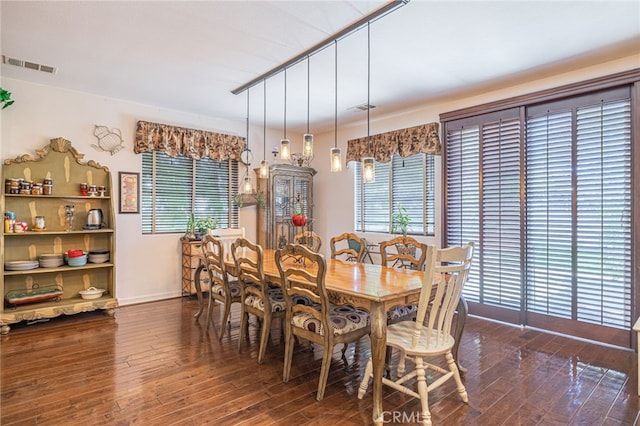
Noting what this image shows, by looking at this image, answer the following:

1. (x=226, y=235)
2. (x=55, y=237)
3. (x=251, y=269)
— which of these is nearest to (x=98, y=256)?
(x=55, y=237)

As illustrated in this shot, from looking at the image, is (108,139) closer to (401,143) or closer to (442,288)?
(401,143)

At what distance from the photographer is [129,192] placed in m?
4.80

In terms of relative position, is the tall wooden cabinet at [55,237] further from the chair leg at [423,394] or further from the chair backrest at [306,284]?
the chair leg at [423,394]

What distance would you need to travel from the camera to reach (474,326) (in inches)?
158

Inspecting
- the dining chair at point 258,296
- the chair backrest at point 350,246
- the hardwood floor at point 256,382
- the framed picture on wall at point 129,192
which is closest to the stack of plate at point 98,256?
the framed picture on wall at point 129,192

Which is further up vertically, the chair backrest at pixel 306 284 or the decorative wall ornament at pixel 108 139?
the decorative wall ornament at pixel 108 139


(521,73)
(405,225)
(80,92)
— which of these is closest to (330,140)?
(405,225)

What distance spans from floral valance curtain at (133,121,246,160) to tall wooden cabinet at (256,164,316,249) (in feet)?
2.27

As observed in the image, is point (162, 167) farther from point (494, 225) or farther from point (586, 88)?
point (586, 88)

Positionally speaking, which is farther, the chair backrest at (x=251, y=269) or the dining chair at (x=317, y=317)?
the chair backrest at (x=251, y=269)

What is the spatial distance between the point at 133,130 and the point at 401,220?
391 cm

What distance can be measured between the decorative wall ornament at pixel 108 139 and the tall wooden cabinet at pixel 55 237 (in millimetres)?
282

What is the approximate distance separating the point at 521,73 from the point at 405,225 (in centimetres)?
234

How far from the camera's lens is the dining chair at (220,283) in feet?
11.3
